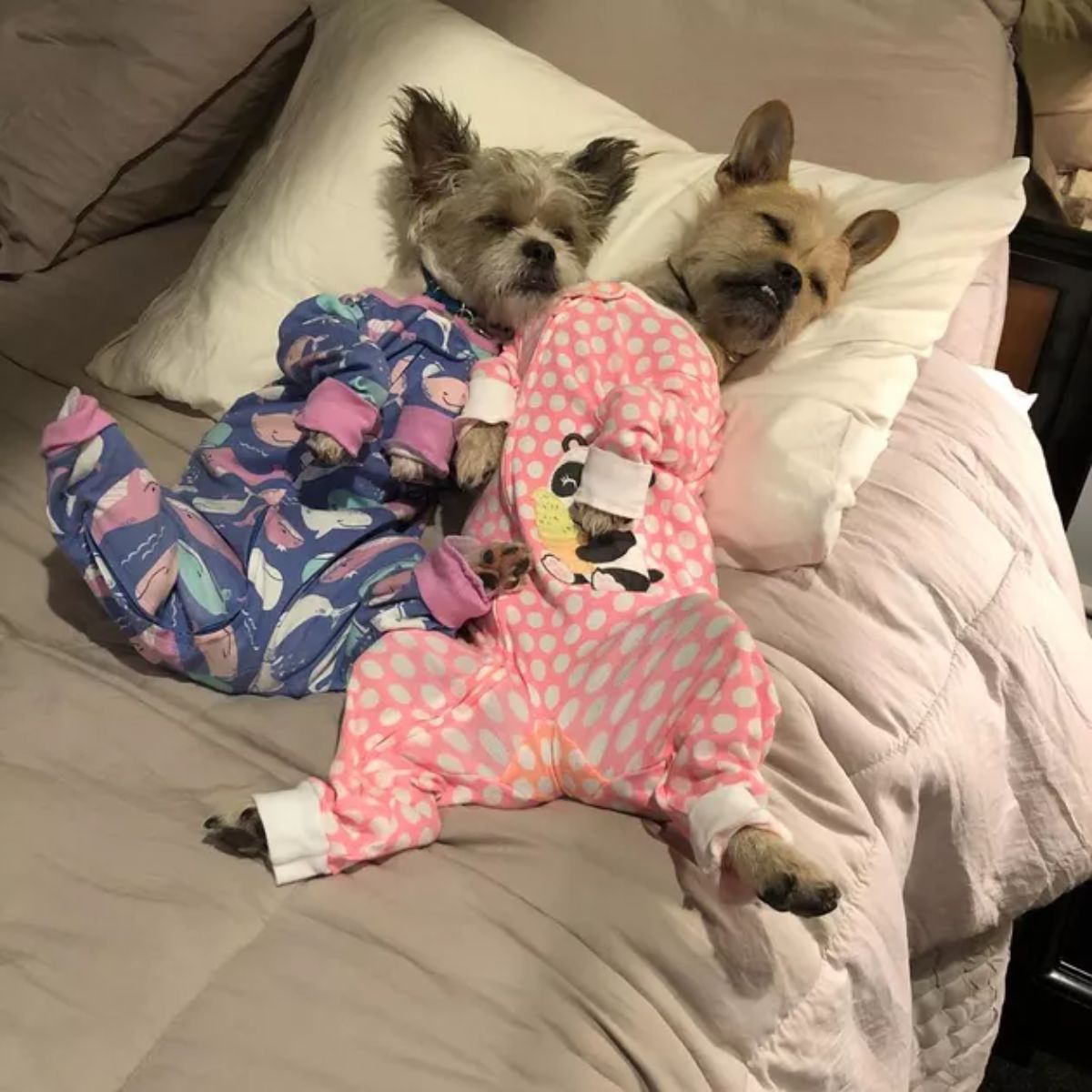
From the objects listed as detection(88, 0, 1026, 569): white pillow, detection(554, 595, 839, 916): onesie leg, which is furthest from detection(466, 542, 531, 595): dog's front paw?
detection(88, 0, 1026, 569): white pillow

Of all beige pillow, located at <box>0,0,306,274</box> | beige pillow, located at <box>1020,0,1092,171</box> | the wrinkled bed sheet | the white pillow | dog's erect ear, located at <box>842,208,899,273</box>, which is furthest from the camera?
beige pillow, located at <box>0,0,306,274</box>

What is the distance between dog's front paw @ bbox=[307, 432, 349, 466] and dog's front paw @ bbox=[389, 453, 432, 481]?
0.07 m

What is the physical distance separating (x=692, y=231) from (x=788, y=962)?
0.90 m

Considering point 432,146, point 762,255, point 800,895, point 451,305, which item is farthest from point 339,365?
point 800,895

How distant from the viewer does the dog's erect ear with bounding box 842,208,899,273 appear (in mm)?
1371

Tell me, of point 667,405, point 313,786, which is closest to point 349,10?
point 667,405

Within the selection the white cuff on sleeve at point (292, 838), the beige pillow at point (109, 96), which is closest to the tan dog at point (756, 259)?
the white cuff on sleeve at point (292, 838)

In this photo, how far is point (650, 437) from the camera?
1168 millimetres

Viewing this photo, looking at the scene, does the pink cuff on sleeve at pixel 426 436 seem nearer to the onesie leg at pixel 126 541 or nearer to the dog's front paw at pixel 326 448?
the dog's front paw at pixel 326 448

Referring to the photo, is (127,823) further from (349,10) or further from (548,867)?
(349,10)

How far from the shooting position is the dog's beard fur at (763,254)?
1323mm

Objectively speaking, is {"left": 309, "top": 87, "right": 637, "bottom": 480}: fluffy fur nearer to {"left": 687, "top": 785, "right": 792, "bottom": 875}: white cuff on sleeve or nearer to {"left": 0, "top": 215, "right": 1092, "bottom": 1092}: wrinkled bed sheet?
{"left": 0, "top": 215, "right": 1092, "bottom": 1092}: wrinkled bed sheet

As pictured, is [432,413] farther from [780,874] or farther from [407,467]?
[780,874]

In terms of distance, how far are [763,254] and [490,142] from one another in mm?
455
